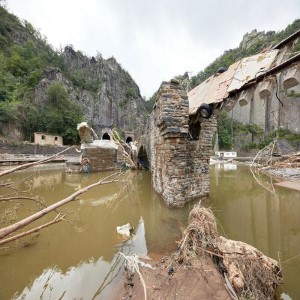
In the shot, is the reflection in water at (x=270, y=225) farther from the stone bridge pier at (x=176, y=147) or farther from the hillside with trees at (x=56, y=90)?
the hillside with trees at (x=56, y=90)

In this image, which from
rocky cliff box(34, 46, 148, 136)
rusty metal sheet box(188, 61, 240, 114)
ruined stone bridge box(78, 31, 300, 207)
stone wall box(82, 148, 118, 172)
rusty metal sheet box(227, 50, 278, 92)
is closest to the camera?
ruined stone bridge box(78, 31, 300, 207)

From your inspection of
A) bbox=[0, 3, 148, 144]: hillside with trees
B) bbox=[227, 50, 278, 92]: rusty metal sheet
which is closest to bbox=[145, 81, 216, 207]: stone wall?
bbox=[227, 50, 278, 92]: rusty metal sheet

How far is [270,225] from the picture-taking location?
5785 mm

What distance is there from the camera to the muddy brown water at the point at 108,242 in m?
3.19

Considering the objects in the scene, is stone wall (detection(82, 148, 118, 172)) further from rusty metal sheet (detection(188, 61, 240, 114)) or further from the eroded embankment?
the eroded embankment

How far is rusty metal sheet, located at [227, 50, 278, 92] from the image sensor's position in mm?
3680

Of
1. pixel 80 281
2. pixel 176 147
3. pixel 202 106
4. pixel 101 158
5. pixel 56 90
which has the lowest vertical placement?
pixel 80 281

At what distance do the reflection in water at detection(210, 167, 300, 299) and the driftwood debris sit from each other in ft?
1.59

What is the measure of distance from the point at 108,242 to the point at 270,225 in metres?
4.55

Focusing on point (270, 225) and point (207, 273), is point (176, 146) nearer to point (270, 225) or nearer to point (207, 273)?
point (270, 225)

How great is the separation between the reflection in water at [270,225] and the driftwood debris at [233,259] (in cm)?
49

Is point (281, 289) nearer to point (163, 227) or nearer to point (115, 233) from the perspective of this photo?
point (163, 227)

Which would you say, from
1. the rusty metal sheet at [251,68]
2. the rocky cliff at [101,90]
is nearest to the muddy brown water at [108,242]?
the rusty metal sheet at [251,68]

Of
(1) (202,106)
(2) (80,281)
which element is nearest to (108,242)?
(2) (80,281)
